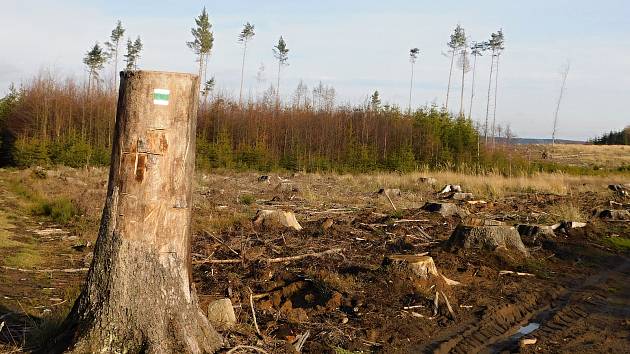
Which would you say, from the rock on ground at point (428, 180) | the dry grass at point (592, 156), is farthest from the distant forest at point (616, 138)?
the rock on ground at point (428, 180)

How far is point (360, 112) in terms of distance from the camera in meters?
34.5

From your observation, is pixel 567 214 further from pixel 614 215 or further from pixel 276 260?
pixel 276 260

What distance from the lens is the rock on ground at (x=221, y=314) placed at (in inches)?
210

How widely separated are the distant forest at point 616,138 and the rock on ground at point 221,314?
75.1 meters

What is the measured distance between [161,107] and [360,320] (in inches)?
122

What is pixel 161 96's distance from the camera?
168 inches

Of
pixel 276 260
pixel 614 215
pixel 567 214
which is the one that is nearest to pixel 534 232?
pixel 567 214

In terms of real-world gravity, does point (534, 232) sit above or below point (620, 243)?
above

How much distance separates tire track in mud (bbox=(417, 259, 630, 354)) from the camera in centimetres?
586

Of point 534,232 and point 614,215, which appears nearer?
point 534,232

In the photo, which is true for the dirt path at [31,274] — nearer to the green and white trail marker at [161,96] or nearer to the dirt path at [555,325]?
the green and white trail marker at [161,96]

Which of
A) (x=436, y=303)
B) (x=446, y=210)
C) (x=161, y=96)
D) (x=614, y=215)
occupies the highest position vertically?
(x=161, y=96)

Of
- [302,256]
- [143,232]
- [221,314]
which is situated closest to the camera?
[143,232]

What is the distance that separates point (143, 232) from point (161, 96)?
0.92 meters
